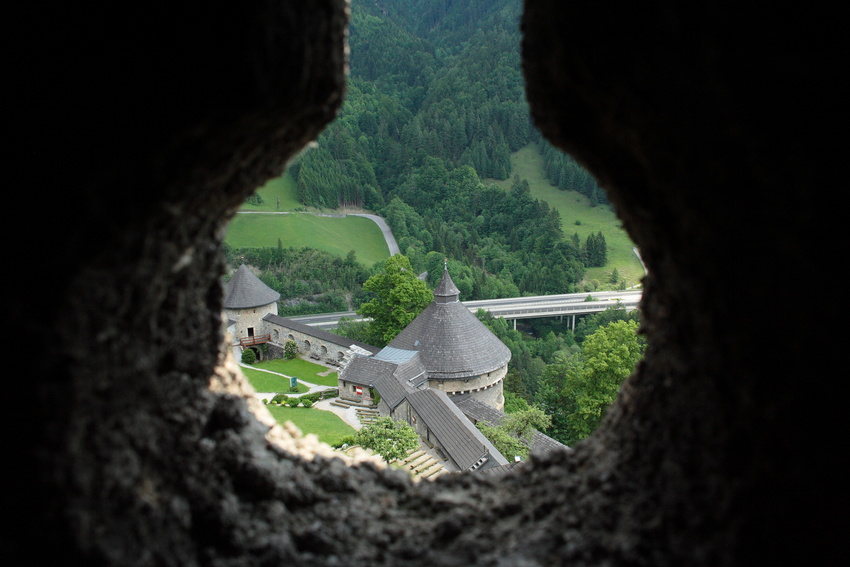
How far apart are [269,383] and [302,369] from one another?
435 cm

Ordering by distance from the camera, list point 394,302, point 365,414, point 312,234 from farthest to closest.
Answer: point 312,234
point 394,302
point 365,414

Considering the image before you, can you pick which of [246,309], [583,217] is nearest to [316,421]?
[246,309]

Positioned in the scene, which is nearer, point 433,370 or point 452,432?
point 452,432

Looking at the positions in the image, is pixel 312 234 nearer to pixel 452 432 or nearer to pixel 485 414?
pixel 485 414

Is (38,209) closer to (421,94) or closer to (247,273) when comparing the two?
(247,273)

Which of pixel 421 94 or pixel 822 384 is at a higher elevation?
pixel 421 94

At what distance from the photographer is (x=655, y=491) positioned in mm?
3641

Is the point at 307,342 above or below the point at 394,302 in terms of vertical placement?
below

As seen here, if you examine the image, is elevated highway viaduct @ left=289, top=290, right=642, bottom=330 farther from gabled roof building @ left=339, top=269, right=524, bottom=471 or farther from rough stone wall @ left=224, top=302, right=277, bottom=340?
gabled roof building @ left=339, top=269, right=524, bottom=471

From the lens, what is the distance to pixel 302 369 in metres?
39.8

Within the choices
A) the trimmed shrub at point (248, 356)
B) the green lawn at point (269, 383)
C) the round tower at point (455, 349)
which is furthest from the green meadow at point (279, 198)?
the round tower at point (455, 349)

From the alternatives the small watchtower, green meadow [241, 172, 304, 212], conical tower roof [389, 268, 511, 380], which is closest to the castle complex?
conical tower roof [389, 268, 511, 380]

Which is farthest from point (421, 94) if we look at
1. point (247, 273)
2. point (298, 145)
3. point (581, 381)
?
point (298, 145)

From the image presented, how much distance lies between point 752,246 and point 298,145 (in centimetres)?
306
